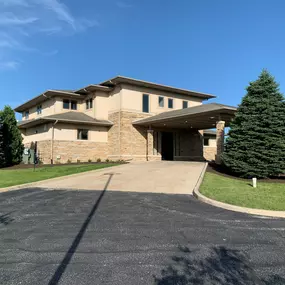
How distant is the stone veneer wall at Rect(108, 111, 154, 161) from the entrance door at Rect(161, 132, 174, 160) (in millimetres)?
2765

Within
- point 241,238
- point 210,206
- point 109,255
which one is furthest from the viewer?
point 210,206

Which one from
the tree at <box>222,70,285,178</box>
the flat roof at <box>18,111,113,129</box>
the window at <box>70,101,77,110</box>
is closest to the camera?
the tree at <box>222,70,285,178</box>

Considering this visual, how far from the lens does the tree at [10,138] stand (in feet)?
77.9

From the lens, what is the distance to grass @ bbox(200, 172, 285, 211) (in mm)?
8180

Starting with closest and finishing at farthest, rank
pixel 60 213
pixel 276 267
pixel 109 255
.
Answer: pixel 276 267 < pixel 109 255 < pixel 60 213

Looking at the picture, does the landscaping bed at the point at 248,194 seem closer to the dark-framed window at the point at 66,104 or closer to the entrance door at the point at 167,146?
the entrance door at the point at 167,146

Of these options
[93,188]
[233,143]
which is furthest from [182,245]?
[233,143]

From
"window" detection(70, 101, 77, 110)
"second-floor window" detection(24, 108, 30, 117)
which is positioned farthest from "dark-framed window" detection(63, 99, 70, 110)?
"second-floor window" detection(24, 108, 30, 117)

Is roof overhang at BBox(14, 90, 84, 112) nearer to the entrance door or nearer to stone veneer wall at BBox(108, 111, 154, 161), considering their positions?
stone veneer wall at BBox(108, 111, 154, 161)

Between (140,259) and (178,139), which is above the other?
(178,139)

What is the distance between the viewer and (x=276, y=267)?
402 centimetres

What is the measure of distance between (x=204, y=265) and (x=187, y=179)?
9.55 m

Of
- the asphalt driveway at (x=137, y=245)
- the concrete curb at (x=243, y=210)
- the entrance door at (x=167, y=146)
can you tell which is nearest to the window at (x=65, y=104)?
the entrance door at (x=167, y=146)

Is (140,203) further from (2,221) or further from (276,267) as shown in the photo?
(276,267)
